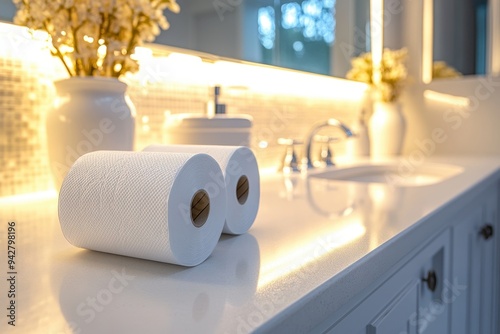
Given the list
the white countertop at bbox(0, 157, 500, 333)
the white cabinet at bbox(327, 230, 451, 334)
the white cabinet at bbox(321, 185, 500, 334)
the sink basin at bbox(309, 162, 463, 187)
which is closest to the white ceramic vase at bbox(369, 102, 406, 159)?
the sink basin at bbox(309, 162, 463, 187)

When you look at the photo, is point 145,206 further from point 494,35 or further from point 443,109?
point 494,35

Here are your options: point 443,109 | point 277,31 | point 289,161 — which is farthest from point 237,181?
point 443,109

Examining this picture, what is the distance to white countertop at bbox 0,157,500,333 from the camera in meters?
0.33

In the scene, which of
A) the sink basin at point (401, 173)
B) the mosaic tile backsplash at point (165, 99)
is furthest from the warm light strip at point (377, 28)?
the sink basin at point (401, 173)

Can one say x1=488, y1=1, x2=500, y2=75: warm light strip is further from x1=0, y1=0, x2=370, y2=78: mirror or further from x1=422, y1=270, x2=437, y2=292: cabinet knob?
x1=422, y1=270, x2=437, y2=292: cabinet knob

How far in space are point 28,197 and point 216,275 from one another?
1.82ft

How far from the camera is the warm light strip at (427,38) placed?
89.4 inches

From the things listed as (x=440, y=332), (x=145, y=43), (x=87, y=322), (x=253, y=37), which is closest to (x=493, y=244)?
(x=440, y=332)

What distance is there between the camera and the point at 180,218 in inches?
17.1

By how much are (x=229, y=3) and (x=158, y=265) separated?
998 millimetres

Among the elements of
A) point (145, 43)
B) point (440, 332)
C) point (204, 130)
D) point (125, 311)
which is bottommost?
point (440, 332)

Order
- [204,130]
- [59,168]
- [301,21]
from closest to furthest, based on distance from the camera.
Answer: [59,168], [204,130], [301,21]

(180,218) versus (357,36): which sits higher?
(357,36)

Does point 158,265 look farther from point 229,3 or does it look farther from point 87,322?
point 229,3
